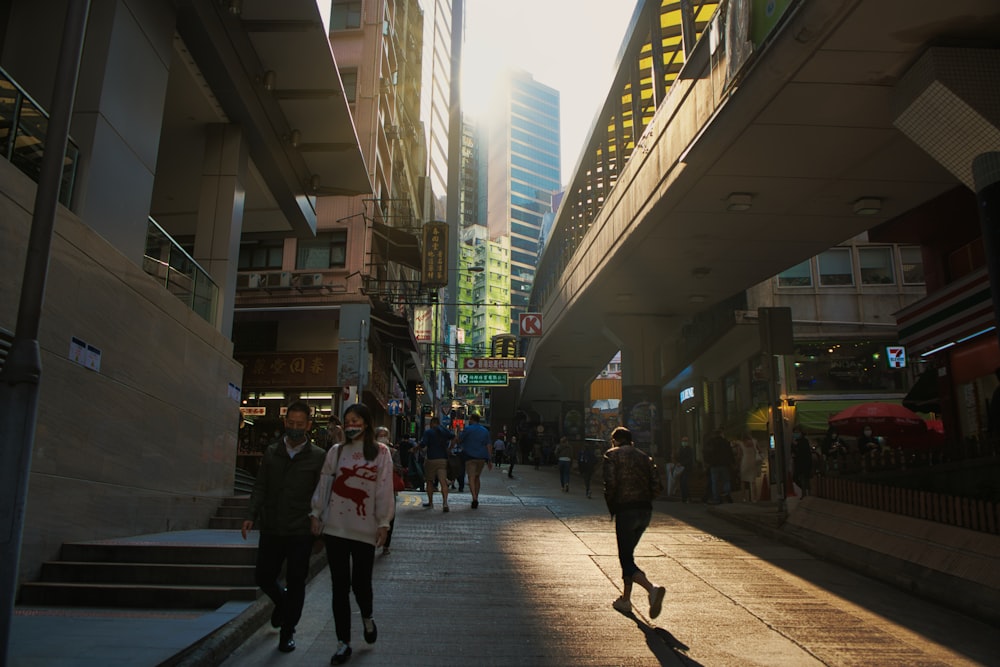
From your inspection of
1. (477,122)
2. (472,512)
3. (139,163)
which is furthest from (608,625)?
(477,122)

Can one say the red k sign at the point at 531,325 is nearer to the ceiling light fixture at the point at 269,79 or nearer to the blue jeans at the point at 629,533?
the ceiling light fixture at the point at 269,79

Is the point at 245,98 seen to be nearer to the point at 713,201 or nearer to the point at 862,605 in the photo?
the point at 713,201

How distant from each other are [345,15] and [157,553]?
2831 centimetres

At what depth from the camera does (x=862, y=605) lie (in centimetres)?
689

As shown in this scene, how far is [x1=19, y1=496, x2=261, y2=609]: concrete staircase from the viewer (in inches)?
245

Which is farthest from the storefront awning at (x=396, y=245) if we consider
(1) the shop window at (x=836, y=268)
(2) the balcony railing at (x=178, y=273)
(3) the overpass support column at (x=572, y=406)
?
(1) the shop window at (x=836, y=268)

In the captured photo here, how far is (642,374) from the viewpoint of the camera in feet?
88.8

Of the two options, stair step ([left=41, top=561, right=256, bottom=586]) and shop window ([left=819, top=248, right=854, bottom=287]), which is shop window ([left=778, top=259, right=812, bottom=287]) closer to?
shop window ([left=819, top=248, right=854, bottom=287])

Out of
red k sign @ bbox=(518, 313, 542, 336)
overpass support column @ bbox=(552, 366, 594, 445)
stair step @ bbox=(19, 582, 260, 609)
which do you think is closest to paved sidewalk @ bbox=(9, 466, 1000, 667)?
→ stair step @ bbox=(19, 582, 260, 609)

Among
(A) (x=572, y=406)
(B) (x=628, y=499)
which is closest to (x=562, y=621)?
(B) (x=628, y=499)

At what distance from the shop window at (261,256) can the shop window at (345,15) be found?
9.71 meters

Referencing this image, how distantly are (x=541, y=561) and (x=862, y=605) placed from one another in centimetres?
336

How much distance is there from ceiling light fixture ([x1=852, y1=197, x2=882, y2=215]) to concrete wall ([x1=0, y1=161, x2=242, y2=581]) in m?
11.5

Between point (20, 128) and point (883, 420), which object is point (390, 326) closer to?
point (883, 420)
